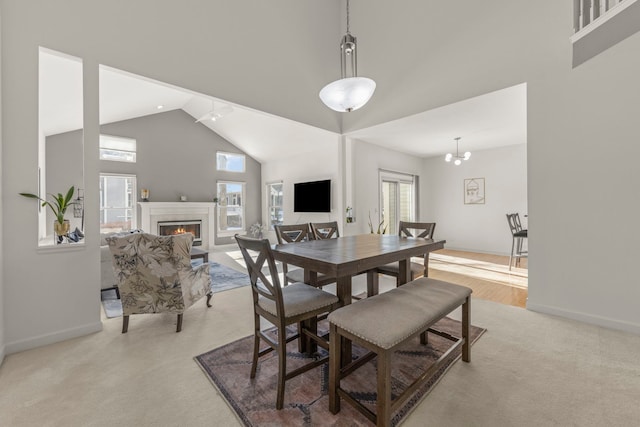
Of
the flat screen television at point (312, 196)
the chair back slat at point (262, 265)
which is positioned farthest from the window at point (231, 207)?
the chair back slat at point (262, 265)

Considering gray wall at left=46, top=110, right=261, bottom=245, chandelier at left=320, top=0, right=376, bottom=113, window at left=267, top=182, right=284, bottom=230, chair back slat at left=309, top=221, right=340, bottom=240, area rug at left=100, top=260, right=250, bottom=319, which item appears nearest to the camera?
chandelier at left=320, top=0, right=376, bottom=113

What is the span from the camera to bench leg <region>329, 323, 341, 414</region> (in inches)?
56.0

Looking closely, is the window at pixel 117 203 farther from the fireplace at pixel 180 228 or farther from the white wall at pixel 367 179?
the white wall at pixel 367 179

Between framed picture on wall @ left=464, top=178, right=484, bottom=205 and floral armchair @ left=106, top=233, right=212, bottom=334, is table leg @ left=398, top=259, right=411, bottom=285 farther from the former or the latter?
framed picture on wall @ left=464, top=178, right=484, bottom=205

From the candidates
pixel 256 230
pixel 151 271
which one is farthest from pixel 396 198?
pixel 151 271

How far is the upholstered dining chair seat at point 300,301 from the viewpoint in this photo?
159 centimetres

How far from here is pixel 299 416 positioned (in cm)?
141

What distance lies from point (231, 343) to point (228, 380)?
19.7 inches

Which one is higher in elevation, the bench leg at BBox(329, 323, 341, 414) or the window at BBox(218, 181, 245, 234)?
the window at BBox(218, 181, 245, 234)

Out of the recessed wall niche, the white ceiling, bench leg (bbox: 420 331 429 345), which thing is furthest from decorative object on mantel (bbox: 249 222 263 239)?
bench leg (bbox: 420 331 429 345)

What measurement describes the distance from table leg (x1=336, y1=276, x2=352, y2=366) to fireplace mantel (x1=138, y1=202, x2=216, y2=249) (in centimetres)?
589

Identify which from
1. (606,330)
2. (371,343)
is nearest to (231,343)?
(371,343)

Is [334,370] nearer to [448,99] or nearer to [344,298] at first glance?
[344,298]

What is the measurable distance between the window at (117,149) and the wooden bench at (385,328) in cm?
666
